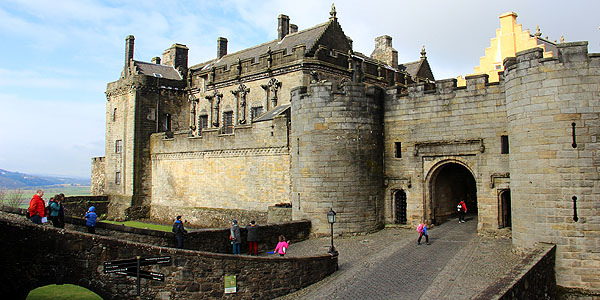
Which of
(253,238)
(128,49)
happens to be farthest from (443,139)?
(128,49)

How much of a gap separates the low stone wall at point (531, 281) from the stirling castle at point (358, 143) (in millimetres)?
553

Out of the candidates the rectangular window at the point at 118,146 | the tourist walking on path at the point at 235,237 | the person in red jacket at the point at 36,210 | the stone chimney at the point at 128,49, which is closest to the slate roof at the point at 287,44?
the stone chimney at the point at 128,49

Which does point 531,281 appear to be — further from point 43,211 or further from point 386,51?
point 386,51

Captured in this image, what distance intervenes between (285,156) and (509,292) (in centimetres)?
1555

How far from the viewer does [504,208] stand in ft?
58.7

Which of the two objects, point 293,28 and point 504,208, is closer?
point 504,208

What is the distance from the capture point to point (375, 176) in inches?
794

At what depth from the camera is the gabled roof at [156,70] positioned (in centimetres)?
3578

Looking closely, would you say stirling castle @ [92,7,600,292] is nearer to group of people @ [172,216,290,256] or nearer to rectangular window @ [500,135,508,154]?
rectangular window @ [500,135,508,154]

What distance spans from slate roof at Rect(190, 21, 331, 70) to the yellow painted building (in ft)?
43.9

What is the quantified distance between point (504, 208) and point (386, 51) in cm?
2387

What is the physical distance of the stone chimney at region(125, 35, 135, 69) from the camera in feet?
121

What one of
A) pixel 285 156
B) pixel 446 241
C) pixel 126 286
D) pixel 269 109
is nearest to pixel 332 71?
pixel 269 109

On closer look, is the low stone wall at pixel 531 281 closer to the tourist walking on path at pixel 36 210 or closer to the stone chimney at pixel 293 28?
the tourist walking on path at pixel 36 210
